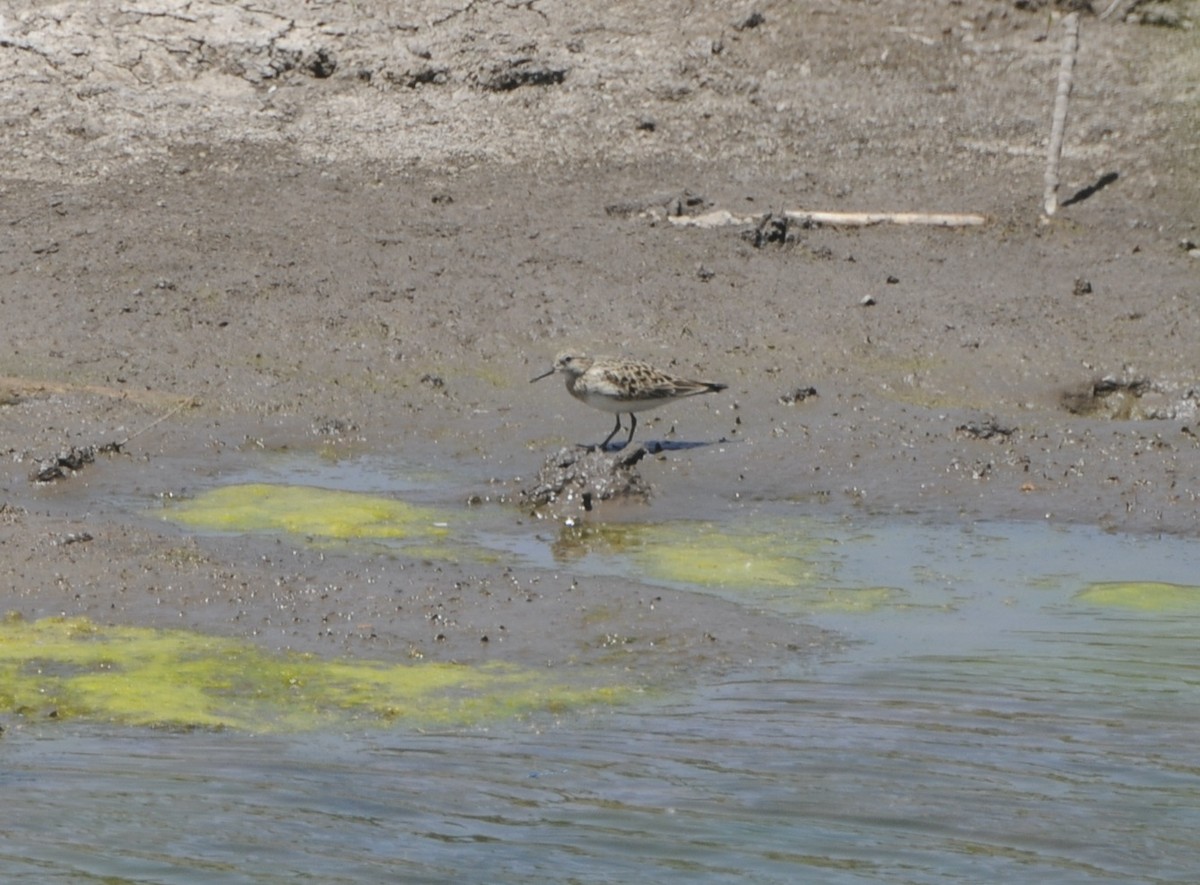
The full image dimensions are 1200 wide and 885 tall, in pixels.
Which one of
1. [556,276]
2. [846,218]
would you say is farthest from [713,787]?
[846,218]

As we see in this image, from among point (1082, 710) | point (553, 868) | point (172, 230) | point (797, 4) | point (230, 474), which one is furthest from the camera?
point (797, 4)

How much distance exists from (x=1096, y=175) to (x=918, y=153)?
1.40m

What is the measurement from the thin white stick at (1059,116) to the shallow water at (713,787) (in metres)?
7.73

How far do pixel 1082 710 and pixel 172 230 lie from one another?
862 cm

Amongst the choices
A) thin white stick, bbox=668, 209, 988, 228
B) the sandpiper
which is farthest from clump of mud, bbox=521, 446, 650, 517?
thin white stick, bbox=668, 209, 988, 228

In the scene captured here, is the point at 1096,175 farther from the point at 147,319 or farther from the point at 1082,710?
the point at 1082,710

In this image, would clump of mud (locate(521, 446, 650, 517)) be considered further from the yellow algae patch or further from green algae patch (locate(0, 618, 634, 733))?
green algae patch (locate(0, 618, 634, 733))

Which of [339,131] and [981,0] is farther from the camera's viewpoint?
[981,0]

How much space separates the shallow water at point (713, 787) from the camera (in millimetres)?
5809

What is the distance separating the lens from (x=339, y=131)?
15.2 metres

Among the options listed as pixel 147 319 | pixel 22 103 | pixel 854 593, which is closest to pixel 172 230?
pixel 147 319

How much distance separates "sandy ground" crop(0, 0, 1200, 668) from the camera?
874 centimetres

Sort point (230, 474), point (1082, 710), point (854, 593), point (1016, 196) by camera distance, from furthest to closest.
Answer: point (1016, 196), point (230, 474), point (854, 593), point (1082, 710)

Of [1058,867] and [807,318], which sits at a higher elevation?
[1058,867]
